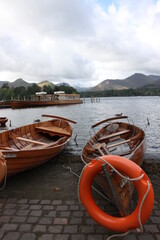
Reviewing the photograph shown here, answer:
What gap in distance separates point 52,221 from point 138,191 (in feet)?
5.46

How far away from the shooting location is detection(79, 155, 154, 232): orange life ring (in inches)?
115

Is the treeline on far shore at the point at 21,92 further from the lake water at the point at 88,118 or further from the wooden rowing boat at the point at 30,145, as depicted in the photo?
the wooden rowing boat at the point at 30,145

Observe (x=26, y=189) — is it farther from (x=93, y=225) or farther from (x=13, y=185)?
(x=93, y=225)

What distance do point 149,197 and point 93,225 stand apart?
1164 millimetres

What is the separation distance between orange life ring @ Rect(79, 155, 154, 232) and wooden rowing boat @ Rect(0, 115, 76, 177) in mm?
2464

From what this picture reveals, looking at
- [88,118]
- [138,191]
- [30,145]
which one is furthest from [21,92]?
[138,191]

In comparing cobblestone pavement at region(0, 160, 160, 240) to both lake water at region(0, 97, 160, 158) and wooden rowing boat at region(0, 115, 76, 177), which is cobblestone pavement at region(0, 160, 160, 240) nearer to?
wooden rowing boat at region(0, 115, 76, 177)

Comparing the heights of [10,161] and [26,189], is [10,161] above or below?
above

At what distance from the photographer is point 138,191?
3.02 m

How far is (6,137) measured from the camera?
23.9ft

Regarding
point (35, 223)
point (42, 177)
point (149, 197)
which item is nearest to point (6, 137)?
point (42, 177)

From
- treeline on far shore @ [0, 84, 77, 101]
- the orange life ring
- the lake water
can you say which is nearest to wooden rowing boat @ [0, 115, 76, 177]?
the lake water

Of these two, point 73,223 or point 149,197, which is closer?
point 149,197

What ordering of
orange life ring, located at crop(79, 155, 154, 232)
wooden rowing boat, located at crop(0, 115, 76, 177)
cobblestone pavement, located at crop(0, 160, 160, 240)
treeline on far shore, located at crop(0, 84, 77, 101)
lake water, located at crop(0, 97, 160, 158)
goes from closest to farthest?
orange life ring, located at crop(79, 155, 154, 232) < cobblestone pavement, located at crop(0, 160, 160, 240) < wooden rowing boat, located at crop(0, 115, 76, 177) < lake water, located at crop(0, 97, 160, 158) < treeline on far shore, located at crop(0, 84, 77, 101)
